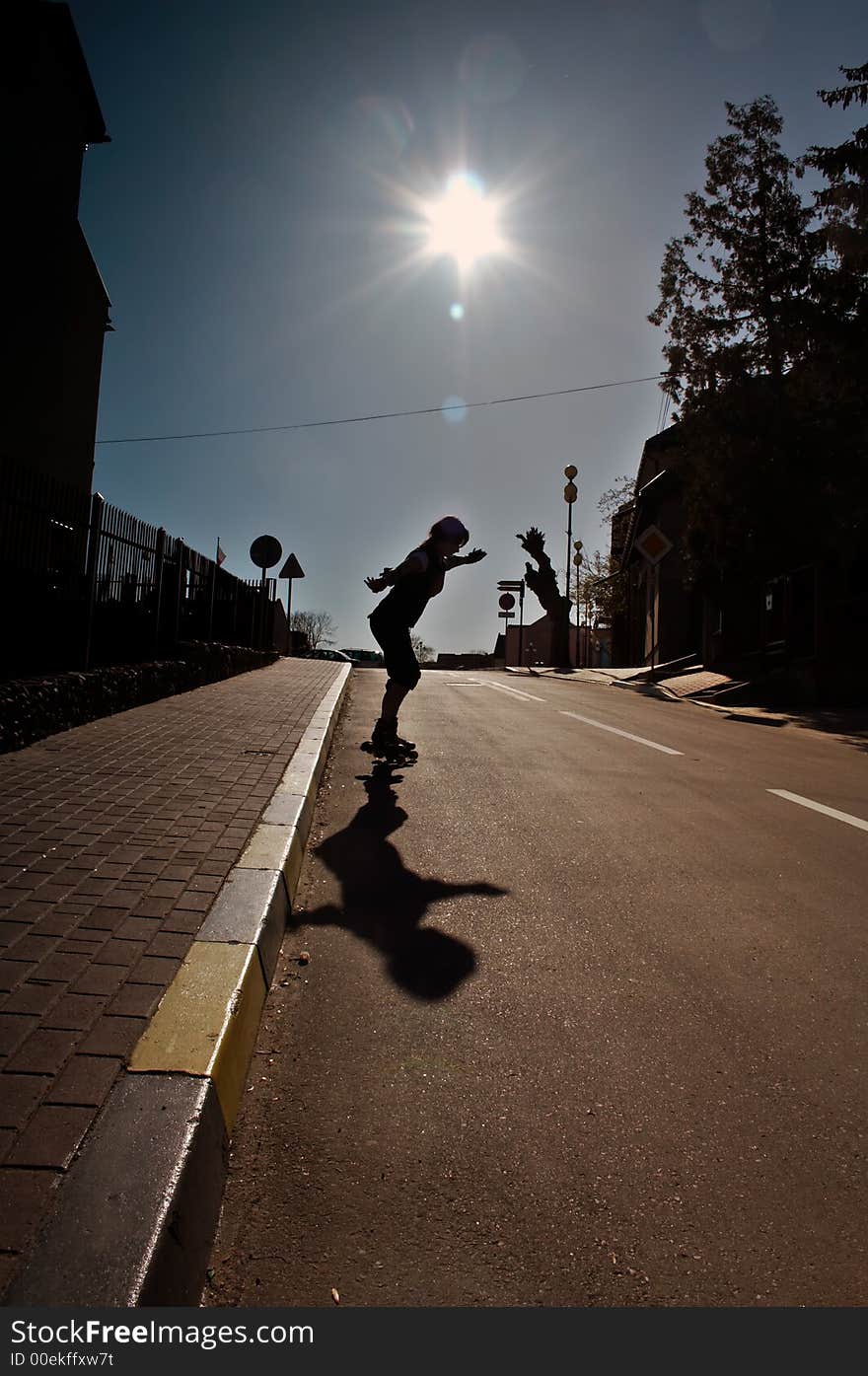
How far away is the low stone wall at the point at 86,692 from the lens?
6027mm

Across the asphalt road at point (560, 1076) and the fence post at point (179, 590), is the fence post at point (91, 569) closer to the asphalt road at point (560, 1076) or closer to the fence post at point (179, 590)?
the fence post at point (179, 590)

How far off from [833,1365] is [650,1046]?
3.43ft

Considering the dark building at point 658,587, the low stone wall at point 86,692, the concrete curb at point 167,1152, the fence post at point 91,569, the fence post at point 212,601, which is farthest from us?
the dark building at point 658,587

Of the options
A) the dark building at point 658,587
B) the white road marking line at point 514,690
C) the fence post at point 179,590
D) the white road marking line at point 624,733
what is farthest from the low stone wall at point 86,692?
the dark building at point 658,587

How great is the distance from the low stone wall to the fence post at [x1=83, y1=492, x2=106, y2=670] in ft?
0.98

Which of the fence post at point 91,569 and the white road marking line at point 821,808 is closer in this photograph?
the white road marking line at point 821,808

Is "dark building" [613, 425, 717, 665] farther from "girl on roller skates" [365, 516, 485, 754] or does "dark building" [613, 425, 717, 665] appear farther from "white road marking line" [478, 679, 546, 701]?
"girl on roller skates" [365, 516, 485, 754]

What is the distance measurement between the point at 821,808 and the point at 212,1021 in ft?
16.0

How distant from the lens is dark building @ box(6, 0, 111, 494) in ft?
51.5

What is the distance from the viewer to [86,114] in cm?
1914

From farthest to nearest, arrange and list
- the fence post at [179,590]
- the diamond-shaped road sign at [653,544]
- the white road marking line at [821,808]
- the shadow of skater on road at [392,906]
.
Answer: the diamond-shaped road sign at [653,544] → the fence post at [179,590] → the white road marking line at [821,808] → the shadow of skater on road at [392,906]

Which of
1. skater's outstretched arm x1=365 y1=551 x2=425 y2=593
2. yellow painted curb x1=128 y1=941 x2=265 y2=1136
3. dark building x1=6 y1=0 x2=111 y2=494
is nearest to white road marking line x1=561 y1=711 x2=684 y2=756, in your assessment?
skater's outstretched arm x1=365 y1=551 x2=425 y2=593

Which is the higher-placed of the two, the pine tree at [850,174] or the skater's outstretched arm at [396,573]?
the pine tree at [850,174]

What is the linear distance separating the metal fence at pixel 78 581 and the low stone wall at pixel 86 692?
264mm
